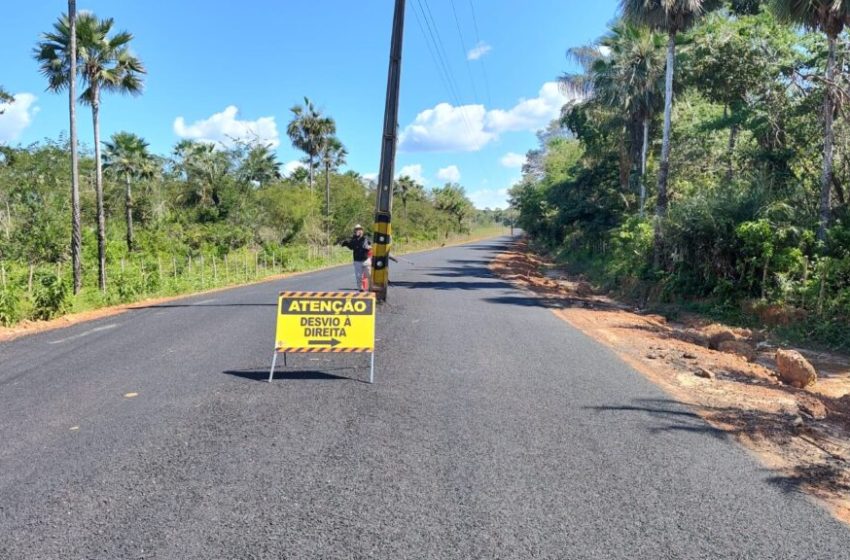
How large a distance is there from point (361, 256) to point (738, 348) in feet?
27.6

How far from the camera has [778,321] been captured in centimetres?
1349

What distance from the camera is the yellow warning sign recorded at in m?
7.50

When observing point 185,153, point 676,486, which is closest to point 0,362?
point 676,486

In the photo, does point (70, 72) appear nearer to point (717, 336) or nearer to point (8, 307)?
point (8, 307)

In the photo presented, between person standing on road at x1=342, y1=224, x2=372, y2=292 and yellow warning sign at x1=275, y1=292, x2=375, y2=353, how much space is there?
6433 mm

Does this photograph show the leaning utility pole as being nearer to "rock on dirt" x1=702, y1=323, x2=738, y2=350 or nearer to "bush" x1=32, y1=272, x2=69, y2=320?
"rock on dirt" x1=702, y1=323, x2=738, y2=350

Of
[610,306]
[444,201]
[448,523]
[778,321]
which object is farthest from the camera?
[444,201]

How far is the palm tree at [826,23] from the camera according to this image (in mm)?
13234

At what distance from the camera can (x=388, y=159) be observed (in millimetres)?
13789

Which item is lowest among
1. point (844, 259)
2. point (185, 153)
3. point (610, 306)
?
point (610, 306)

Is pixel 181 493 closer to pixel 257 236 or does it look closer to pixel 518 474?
pixel 518 474

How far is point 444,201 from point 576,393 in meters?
101

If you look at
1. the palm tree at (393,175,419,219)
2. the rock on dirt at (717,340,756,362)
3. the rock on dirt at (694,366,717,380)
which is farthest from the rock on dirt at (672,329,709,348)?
the palm tree at (393,175,419,219)

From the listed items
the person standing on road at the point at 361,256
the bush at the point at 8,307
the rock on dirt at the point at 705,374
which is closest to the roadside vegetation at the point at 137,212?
the bush at the point at 8,307
